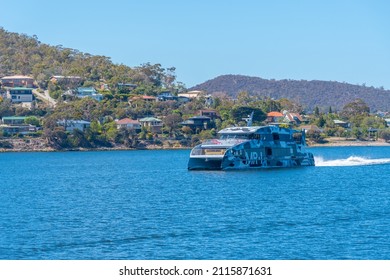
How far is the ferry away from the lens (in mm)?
83500

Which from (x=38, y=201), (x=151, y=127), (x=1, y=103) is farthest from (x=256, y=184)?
(x=1, y=103)

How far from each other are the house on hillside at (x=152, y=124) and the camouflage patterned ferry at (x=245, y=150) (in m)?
86.3

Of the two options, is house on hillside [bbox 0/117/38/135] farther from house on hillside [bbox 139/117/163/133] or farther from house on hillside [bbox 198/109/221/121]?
house on hillside [bbox 198/109/221/121]

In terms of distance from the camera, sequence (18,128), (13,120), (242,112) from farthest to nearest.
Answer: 1. (242,112)
2. (13,120)
3. (18,128)

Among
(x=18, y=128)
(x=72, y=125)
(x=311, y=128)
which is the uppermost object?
(x=72, y=125)

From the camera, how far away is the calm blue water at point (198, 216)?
4088cm

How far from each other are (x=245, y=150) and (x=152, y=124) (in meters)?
95.3

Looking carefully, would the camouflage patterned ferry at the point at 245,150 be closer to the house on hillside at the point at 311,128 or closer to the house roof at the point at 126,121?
the house roof at the point at 126,121

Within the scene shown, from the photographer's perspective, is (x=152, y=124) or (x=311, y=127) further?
(x=311, y=127)

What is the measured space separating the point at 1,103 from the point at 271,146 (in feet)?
349

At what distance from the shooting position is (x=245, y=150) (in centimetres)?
8538

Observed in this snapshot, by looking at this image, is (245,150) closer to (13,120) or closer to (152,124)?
(152,124)

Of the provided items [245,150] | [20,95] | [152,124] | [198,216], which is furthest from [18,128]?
[198,216]

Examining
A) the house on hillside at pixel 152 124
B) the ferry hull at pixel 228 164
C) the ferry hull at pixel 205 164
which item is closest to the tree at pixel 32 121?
the house on hillside at pixel 152 124
